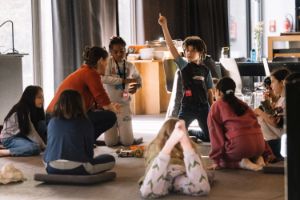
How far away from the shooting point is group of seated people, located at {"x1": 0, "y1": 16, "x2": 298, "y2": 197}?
3738 millimetres

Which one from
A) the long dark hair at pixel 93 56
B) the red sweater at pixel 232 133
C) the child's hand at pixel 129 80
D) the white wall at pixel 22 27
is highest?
the white wall at pixel 22 27

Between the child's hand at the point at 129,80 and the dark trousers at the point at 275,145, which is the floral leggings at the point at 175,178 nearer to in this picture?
the dark trousers at the point at 275,145

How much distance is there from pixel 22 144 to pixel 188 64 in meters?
1.74

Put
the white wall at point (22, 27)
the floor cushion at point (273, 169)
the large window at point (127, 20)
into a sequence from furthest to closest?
the large window at point (127, 20), the white wall at point (22, 27), the floor cushion at point (273, 169)

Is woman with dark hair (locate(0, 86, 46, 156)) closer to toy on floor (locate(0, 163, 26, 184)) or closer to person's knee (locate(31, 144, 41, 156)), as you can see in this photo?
person's knee (locate(31, 144, 41, 156))

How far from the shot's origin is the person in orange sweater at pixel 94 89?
5.25 meters

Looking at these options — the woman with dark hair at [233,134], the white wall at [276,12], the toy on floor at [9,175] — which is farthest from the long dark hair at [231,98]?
the white wall at [276,12]

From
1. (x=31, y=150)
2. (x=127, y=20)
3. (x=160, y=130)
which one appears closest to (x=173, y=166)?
(x=160, y=130)

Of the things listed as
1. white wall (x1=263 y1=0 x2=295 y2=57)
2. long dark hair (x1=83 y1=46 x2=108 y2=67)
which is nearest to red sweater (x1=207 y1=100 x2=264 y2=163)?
long dark hair (x1=83 y1=46 x2=108 y2=67)

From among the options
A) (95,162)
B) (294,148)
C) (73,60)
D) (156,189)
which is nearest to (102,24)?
(73,60)

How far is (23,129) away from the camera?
5551mm

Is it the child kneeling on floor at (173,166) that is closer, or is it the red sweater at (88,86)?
the child kneeling on floor at (173,166)

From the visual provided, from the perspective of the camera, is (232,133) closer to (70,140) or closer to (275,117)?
(275,117)

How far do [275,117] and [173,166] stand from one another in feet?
4.89
